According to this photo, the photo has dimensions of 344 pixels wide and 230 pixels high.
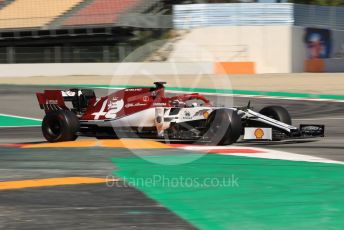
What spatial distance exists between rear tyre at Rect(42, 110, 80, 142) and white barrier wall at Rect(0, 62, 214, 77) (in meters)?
20.2

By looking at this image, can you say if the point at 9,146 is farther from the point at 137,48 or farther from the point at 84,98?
the point at 137,48

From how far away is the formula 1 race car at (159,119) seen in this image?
9.70 meters

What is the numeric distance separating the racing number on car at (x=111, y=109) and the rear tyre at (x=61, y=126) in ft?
1.30

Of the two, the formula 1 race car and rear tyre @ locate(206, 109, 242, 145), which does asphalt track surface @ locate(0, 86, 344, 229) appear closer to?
the formula 1 race car

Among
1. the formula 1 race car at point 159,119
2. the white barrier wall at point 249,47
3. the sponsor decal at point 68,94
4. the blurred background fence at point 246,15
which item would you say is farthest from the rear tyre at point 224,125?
the blurred background fence at point 246,15

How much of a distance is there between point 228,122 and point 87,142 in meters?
2.81

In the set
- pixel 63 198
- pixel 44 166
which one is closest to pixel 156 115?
pixel 44 166

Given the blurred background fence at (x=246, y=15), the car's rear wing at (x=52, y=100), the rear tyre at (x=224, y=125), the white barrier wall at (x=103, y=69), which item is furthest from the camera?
the blurred background fence at (x=246, y=15)

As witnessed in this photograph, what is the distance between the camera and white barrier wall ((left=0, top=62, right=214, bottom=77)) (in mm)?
32250

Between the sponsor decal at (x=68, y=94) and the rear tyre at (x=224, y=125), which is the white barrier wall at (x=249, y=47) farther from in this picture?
the rear tyre at (x=224, y=125)

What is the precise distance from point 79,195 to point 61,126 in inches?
185

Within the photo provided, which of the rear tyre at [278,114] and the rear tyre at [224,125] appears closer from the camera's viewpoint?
the rear tyre at [224,125]

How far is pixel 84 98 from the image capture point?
37.4ft

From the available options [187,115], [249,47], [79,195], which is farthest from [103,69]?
[79,195]
